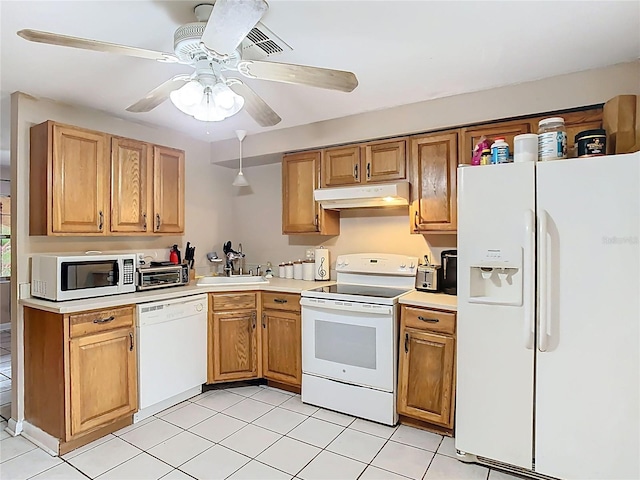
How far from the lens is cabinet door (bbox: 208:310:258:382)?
10.7 ft

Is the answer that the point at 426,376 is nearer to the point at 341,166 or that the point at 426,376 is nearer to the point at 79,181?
the point at 341,166

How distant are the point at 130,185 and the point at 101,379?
57.7 inches

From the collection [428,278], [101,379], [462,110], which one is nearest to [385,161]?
[462,110]

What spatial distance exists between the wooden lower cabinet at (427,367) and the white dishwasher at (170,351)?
1639 mm

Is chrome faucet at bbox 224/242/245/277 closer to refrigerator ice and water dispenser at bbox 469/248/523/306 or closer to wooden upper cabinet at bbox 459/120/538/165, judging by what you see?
wooden upper cabinet at bbox 459/120/538/165

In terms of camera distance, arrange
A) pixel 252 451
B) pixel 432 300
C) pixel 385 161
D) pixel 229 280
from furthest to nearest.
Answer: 1. pixel 229 280
2. pixel 385 161
3. pixel 432 300
4. pixel 252 451

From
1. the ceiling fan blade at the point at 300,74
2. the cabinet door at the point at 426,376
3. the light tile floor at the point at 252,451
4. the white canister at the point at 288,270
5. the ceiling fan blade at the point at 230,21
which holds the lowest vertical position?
the light tile floor at the point at 252,451

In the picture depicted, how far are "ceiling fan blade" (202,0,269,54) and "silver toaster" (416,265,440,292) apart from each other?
213 centimetres

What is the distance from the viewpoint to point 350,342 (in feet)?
9.33

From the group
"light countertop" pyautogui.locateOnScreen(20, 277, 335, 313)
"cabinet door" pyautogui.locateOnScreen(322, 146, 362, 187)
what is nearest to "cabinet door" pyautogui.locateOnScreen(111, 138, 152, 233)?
"light countertop" pyautogui.locateOnScreen(20, 277, 335, 313)

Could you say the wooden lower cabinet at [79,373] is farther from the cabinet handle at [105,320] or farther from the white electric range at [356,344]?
the white electric range at [356,344]

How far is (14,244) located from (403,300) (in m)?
2.70

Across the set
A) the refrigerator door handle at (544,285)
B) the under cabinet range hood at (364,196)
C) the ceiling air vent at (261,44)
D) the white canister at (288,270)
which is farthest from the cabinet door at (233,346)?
the refrigerator door handle at (544,285)

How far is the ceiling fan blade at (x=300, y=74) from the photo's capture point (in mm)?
1627
